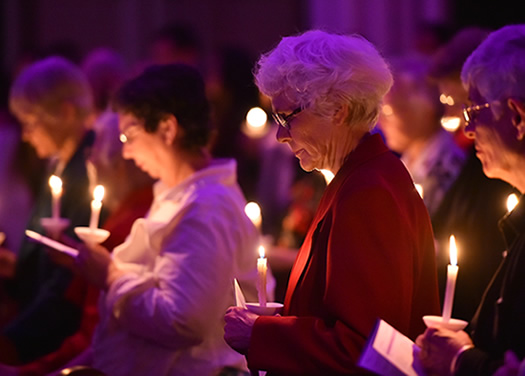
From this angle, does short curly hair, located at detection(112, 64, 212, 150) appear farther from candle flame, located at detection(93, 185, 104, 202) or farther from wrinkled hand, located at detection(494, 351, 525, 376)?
wrinkled hand, located at detection(494, 351, 525, 376)

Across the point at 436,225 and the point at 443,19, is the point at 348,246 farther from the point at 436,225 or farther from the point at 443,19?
the point at 443,19

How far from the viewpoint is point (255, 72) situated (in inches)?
110

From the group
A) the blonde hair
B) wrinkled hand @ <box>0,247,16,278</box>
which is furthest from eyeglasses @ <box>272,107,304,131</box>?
wrinkled hand @ <box>0,247,16,278</box>

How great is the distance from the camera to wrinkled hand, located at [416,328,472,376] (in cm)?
204

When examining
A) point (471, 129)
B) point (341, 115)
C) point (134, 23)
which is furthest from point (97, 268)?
point (134, 23)

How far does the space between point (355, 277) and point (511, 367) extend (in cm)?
46

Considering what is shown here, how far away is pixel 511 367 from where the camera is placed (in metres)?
1.94

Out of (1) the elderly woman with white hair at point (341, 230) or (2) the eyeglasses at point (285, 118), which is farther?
(2) the eyeglasses at point (285, 118)

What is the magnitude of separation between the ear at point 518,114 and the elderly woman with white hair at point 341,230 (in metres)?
0.34

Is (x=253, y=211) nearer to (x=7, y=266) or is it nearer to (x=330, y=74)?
(x=330, y=74)

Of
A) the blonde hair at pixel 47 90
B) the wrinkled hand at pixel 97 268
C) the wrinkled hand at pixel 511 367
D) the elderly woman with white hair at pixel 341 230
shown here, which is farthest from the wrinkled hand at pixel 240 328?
the blonde hair at pixel 47 90

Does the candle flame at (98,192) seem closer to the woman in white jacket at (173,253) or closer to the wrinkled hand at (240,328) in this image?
the woman in white jacket at (173,253)

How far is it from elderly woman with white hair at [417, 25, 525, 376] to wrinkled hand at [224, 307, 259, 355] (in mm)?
498

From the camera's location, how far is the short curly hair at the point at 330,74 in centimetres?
239
